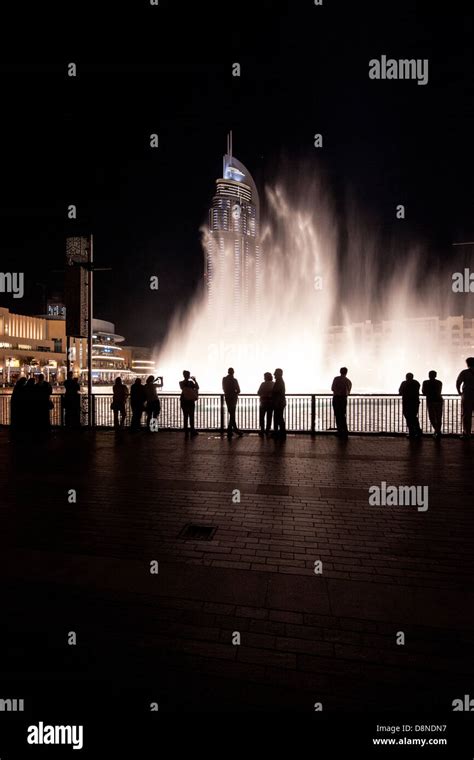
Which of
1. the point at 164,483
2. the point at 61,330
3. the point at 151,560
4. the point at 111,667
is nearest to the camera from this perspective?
the point at 111,667

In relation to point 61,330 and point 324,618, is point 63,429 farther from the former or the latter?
point 61,330

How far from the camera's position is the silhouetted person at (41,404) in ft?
41.5

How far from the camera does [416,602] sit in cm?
330

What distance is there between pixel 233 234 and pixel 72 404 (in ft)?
384

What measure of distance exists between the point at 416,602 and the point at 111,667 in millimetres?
2382

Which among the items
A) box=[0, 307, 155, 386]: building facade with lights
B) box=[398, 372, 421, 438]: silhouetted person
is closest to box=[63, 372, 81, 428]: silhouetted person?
box=[398, 372, 421, 438]: silhouetted person

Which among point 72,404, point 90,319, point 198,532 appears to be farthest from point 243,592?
point 90,319

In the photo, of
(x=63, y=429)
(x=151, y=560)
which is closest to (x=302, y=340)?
(x=63, y=429)

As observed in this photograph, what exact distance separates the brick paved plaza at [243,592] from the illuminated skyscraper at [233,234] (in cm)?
10764

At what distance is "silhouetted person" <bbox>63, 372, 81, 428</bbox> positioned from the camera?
1388 cm

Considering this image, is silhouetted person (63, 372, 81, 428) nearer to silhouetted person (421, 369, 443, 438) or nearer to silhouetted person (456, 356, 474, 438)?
silhouetted person (421, 369, 443, 438)

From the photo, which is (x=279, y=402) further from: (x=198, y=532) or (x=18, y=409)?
(x=18, y=409)

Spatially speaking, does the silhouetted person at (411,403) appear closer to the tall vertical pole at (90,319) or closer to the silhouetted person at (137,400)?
the silhouetted person at (137,400)

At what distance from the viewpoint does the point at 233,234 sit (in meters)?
122
